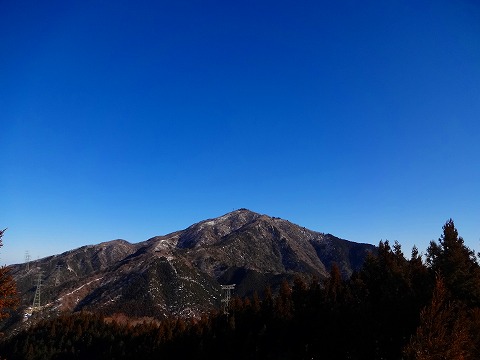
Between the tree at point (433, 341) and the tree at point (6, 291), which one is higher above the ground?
the tree at point (6, 291)

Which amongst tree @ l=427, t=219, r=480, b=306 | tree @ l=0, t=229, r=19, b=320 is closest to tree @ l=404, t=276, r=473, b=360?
tree @ l=427, t=219, r=480, b=306

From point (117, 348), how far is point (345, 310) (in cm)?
8900

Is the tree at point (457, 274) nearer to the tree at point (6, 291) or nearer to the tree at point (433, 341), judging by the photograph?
the tree at point (433, 341)

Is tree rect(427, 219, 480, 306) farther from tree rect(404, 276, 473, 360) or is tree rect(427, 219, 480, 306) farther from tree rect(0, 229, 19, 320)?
tree rect(0, 229, 19, 320)

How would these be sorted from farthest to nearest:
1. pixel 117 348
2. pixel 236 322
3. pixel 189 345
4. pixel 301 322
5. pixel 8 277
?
pixel 117 348 → pixel 189 345 → pixel 236 322 → pixel 301 322 → pixel 8 277

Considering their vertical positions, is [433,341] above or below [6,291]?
below

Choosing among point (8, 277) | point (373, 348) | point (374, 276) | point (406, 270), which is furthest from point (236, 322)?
point (8, 277)

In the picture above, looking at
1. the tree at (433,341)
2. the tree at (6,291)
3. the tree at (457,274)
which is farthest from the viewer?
the tree at (457,274)

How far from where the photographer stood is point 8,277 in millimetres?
21156

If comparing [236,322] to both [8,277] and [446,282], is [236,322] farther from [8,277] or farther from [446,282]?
[8,277]

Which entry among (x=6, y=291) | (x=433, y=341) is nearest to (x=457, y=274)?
(x=433, y=341)

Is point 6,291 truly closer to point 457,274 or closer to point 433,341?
point 433,341

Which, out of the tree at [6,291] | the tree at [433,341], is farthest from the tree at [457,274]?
the tree at [6,291]

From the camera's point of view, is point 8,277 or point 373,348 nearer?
point 8,277
